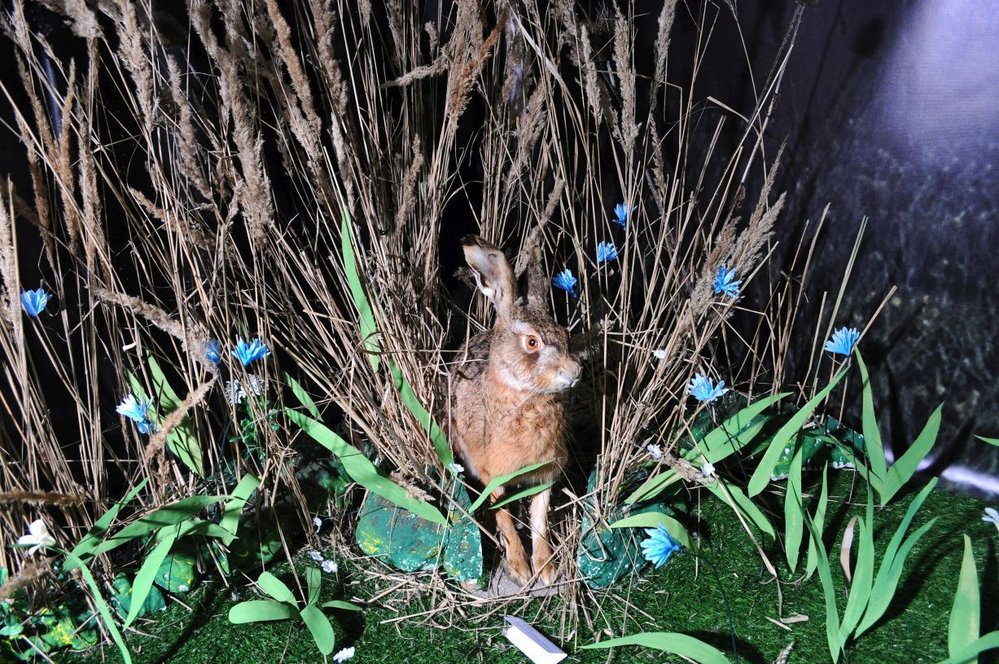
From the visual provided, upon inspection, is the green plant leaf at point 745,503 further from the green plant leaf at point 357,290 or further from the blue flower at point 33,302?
the blue flower at point 33,302

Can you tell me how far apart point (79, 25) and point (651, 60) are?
1.42m

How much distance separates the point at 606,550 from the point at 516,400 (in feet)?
1.19

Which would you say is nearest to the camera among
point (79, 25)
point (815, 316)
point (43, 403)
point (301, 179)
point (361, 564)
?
point (79, 25)

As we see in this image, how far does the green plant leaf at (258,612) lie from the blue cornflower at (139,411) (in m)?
0.41

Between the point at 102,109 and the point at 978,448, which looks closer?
the point at 102,109

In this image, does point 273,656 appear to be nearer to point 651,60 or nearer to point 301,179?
point 301,179

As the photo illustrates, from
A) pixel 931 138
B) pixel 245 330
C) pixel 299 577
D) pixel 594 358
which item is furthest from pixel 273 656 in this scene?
pixel 931 138

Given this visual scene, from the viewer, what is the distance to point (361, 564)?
1711 mm

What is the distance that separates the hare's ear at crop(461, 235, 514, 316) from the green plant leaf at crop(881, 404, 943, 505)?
Result: 2.97ft

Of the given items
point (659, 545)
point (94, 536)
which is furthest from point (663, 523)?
point (94, 536)

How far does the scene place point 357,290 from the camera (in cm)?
147

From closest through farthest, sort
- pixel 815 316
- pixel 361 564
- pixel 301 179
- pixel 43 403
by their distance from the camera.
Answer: pixel 43 403, pixel 361 564, pixel 301 179, pixel 815 316

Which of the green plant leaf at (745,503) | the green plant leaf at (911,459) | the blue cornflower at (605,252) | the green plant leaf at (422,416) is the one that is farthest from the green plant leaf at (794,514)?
the green plant leaf at (422,416)

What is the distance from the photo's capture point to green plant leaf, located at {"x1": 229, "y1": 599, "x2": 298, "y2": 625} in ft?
4.66
